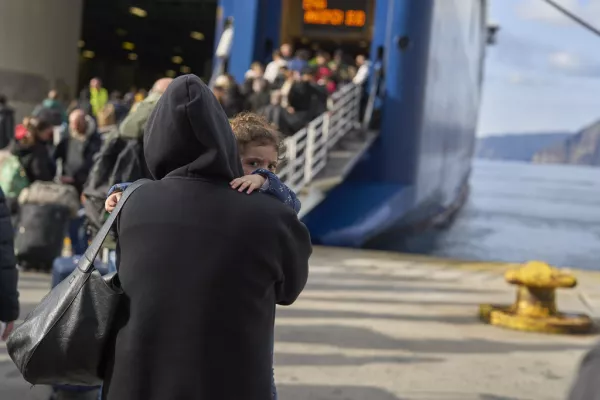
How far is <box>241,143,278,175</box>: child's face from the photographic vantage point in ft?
9.80

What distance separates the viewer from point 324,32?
19.9 meters

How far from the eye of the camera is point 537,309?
885 centimetres

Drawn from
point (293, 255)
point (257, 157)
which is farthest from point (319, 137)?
point (293, 255)

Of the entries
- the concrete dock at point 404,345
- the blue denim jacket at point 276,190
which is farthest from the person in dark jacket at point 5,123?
the blue denim jacket at point 276,190

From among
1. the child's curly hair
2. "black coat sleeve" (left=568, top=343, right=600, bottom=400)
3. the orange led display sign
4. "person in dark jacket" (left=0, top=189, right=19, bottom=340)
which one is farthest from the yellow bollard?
the orange led display sign

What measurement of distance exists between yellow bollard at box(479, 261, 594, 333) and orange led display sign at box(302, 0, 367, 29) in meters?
11.7

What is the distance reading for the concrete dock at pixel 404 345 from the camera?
20.0 ft

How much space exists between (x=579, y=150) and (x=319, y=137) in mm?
6638

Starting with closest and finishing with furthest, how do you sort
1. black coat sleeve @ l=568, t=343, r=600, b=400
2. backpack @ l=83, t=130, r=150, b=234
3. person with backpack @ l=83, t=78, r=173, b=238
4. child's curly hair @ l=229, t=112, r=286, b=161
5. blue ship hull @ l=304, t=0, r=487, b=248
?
black coat sleeve @ l=568, t=343, r=600, b=400 < child's curly hair @ l=229, t=112, r=286, b=161 < person with backpack @ l=83, t=78, r=173, b=238 < backpack @ l=83, t=130, r=150, b=234 < blue ship hull @ l=304, t=0, r=487, b=248

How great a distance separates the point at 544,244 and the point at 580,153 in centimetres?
218

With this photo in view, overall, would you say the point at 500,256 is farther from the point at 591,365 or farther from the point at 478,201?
the point at 591,365

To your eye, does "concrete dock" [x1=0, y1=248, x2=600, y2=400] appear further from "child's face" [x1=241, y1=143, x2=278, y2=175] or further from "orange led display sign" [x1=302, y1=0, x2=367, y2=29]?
"orange led display sign" [x1=302, y1=0, x2=367, y2=29]

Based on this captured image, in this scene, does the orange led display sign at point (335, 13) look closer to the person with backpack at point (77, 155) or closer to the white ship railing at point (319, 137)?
the white ship railing at point (319, 137)

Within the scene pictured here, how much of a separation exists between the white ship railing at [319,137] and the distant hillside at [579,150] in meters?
5.75
